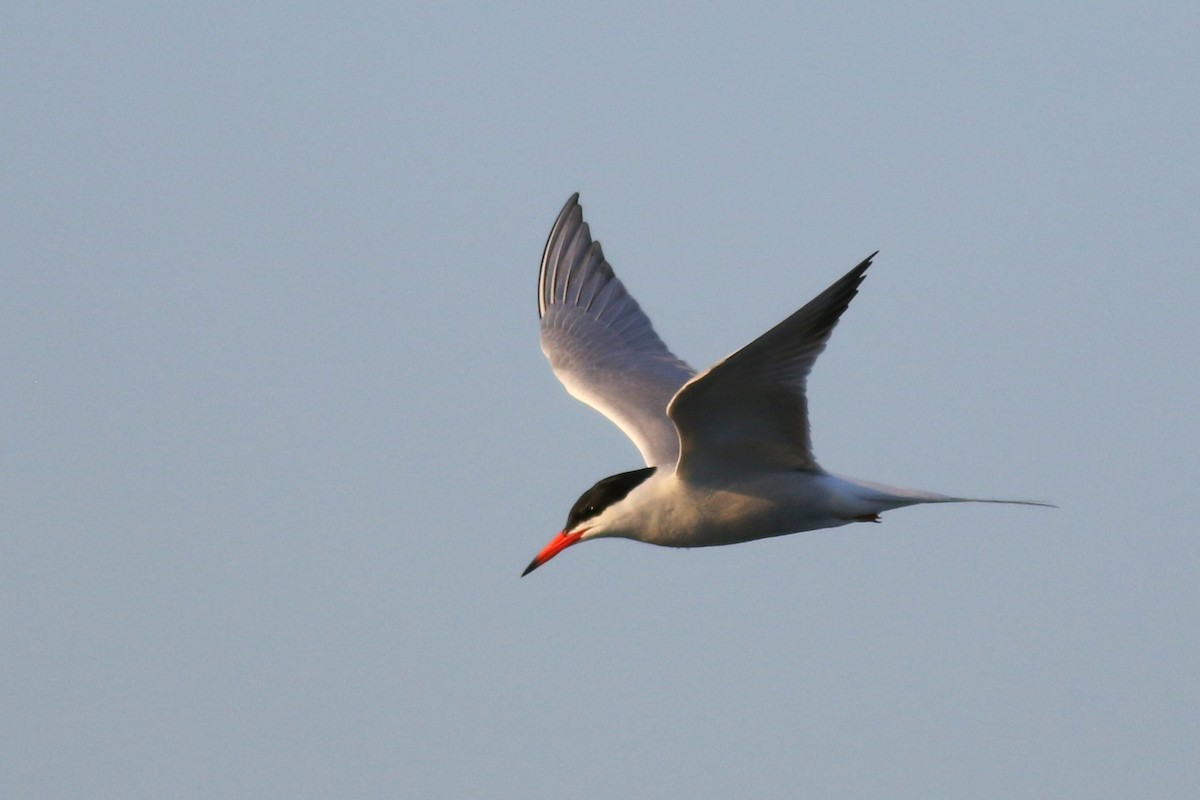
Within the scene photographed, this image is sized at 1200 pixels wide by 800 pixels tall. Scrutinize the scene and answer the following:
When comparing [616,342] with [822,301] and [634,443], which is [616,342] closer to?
[634,443]

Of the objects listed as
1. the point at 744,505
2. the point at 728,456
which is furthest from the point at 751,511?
the point at 728,456

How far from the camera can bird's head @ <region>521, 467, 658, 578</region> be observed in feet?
33.6

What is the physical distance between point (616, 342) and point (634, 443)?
171cm

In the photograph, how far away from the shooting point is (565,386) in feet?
40.7

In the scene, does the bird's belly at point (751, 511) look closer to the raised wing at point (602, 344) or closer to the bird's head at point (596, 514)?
the bird's head at point (596, 514)

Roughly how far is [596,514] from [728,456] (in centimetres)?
122

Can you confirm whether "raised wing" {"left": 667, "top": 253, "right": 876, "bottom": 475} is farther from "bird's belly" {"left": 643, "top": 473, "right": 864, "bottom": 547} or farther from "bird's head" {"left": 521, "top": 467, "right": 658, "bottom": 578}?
"bird's head" {"left": 521, "top": 467, "right": 658, "bottom": 578}

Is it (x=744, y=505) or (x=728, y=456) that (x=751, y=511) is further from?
(x=728, y=456)

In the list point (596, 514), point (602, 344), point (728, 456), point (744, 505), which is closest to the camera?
point (728, 456)

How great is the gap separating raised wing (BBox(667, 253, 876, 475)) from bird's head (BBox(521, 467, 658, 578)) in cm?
54

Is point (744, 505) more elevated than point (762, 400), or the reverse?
point (762, 400)

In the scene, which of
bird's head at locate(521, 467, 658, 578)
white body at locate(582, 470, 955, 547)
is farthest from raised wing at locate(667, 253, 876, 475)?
bird's head at locate(521, 467, 658, 578)

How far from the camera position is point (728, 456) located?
9.62 meters

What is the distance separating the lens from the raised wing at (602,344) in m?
11.6
